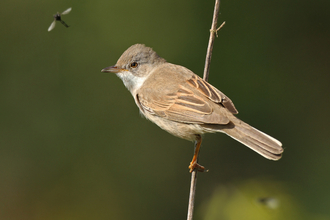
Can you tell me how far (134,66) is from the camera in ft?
15.2

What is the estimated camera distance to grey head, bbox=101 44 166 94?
4.60 meters

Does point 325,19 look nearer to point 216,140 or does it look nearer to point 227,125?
point 216,140

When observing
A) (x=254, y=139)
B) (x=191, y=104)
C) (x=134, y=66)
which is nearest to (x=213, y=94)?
(x=191, y=104)

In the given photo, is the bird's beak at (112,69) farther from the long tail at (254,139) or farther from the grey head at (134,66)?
the long tail at (254,139)

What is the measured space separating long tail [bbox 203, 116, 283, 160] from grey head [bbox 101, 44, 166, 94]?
1292 mm

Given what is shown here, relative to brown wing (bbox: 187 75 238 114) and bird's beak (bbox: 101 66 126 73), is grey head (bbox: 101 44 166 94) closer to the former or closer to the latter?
bird's beak (bbox: 101 66 126 73)

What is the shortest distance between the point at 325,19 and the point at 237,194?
342 centimetres

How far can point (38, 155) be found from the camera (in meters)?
5.44

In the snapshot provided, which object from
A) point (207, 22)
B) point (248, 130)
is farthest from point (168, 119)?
point (207, 22)

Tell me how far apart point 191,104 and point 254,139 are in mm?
→ 816

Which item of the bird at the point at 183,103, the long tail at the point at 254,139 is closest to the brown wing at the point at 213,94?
the bird at the point at 183,103

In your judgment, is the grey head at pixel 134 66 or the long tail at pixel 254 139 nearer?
the long tail at pixel 254 139

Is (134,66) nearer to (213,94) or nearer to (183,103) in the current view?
(183,103)

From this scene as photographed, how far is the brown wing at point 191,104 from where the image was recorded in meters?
3.74
